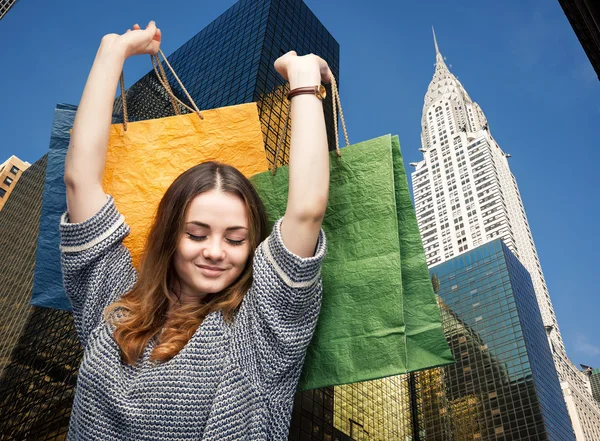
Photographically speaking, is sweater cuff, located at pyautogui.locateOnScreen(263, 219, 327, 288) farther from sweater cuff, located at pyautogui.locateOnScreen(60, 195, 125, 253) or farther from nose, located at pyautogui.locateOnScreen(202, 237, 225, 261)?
sweater cuff, located at pyautogui.locateOnScreen(60, 195, 125, 253)

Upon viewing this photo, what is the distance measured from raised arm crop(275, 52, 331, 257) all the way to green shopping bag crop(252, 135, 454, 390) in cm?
32

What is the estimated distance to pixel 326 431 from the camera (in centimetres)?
4128

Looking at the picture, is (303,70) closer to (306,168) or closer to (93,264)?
(306,168)

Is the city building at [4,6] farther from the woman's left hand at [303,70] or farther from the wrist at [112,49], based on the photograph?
the woman's left hand at [303,70]

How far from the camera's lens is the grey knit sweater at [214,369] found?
1.93 meters

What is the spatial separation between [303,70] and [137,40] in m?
0.99

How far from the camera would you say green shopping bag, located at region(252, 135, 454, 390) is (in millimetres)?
2176

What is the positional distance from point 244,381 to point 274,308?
304 millimetres

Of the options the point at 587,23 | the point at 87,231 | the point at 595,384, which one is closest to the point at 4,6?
the point at 587,23

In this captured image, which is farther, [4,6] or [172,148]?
[4,6]

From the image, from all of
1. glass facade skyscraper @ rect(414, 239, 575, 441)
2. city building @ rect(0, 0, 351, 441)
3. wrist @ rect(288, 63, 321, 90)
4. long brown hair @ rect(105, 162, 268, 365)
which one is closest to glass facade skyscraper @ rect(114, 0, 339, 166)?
city building @ rect(0, 0, 351, 441)

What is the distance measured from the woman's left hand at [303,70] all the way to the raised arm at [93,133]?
854 mm

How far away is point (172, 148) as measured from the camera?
298cm

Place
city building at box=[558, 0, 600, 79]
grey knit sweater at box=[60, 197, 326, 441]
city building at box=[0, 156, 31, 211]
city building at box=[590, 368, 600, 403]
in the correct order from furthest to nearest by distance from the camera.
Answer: city building at box=[590, 368, 600, 403] → city building at box=[0, 156, 31, 211] → city building at box=[558, 0, 600, 79] → grey knit sweater at box=[60, 197, 326, 441]
